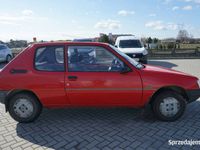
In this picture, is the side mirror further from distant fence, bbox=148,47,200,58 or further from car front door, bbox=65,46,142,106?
distant fence, bbox=148,47,200,58

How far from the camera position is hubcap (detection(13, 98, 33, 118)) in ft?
13.5

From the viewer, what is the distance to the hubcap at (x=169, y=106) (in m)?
4.03

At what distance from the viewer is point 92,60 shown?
4.08 m

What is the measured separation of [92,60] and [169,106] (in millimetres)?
1857

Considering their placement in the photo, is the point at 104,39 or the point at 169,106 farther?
the point at 104,39

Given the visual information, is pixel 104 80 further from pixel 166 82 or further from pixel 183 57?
pixel 183 57

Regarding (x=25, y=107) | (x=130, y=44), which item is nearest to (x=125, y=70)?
(x=25, y=107)

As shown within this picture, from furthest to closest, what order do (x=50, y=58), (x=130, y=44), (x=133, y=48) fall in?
(x=130, y=44) → (x=133, y=48) → (x=50, y=58)

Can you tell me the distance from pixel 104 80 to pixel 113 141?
3.76 feet

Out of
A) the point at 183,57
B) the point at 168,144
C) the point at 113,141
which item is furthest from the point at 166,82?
the point at 183,57

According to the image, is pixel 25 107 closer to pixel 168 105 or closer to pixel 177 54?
pixel 168 105

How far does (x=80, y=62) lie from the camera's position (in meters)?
4.00

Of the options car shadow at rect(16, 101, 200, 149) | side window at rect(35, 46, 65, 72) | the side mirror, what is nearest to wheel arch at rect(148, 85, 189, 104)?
car shadow at rect(16, 101, 200, 149)

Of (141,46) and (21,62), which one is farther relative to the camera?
(141,46)
